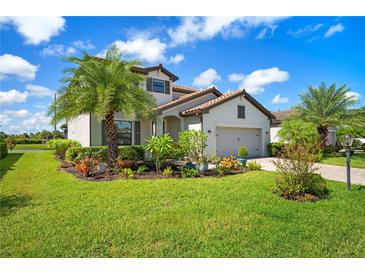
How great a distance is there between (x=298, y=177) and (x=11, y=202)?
8.67 meters

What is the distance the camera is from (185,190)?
25.3ft

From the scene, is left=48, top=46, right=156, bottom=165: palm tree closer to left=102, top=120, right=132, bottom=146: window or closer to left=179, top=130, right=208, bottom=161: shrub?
left=179, top=130, right=208, bottom=161: shrub

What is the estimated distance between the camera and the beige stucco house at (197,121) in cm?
1712

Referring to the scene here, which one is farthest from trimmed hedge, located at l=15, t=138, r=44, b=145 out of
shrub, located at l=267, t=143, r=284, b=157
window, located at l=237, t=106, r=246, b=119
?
shrub, located at l=267, t=143, r=284, b=157

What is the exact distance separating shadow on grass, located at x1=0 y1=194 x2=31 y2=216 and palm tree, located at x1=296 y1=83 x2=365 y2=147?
21590mm

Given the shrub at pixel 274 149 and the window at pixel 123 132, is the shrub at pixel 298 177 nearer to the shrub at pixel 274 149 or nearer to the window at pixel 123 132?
the window at pixel 123 132

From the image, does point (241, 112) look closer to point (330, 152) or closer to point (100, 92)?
point (330, 152)

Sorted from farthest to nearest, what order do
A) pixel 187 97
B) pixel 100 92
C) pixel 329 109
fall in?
pixel 329 109, pixel 187 97, pixel 100 92

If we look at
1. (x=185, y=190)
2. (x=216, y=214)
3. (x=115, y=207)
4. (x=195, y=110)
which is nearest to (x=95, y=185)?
(x=115, y=207)

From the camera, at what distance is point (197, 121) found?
57.4 feet

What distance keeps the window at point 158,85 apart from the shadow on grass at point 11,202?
42.4 ft

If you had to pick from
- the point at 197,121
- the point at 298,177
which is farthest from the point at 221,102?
the point at 298,177

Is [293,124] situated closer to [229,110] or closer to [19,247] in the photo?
[229,110]
